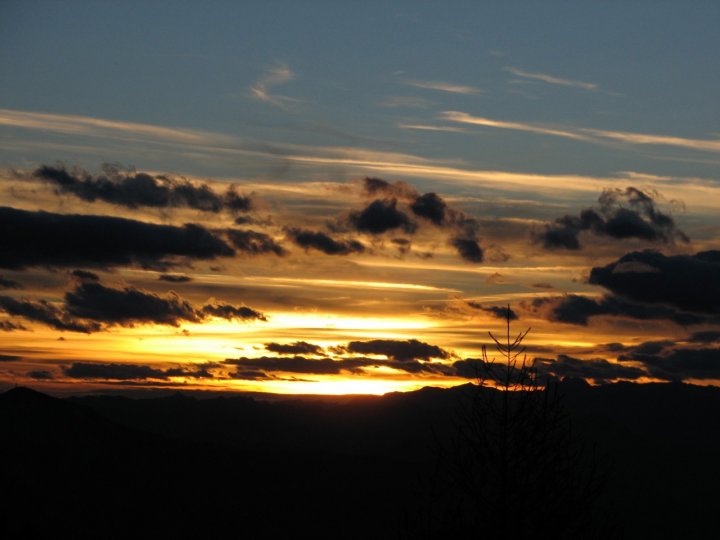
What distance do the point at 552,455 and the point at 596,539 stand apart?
266cm

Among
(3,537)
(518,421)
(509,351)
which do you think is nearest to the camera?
(518,421)

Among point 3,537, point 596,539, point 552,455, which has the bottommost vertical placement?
point 3,537

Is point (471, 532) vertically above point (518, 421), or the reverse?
point (518, 421)

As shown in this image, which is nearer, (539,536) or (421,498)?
(539,536)

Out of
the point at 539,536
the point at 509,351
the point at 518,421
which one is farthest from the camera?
the point at 509,351

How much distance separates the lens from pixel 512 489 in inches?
1135

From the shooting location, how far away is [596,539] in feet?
95.6

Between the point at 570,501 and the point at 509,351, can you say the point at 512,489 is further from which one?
the point at 509,351

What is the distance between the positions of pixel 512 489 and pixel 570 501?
1660 mm

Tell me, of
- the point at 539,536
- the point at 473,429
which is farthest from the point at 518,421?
the point at 539,536

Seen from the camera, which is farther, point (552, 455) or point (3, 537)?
point (3, 537)

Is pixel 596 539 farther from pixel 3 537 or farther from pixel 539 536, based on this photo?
pixel 3 537

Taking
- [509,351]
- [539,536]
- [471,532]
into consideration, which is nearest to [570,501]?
[539,536]

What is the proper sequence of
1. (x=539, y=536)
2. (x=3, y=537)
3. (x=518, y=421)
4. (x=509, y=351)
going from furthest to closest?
(x=3, y=537) < (x=509, y=351) < (x=518, y=421) < (x=539, y=536)
